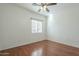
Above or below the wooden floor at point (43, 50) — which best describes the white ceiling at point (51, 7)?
above

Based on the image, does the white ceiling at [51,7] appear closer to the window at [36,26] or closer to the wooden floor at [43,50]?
the window at [36,26]

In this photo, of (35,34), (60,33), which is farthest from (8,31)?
(60,33)

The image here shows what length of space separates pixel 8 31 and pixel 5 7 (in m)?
0.35

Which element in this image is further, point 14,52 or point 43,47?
point 43,47

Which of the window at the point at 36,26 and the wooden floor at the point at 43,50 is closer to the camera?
the wooden floor at the point at 43,50

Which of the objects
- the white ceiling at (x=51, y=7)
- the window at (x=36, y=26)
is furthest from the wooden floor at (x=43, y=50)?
the white ceiling at (x=51, y=7)

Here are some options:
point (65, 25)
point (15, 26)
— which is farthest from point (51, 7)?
point (15, 26)

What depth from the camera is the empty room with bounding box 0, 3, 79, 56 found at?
1155 mm

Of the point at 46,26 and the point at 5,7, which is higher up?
the point at 5,7

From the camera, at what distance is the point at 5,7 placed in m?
1.09

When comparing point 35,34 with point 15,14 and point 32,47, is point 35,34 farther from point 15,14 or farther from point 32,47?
point 15,14

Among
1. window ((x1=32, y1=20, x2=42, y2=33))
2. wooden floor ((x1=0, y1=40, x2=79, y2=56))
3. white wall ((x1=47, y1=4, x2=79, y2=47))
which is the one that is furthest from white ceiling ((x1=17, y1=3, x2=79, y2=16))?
wooden floor ((x1=0, y1=40, x2=79, y2=56))

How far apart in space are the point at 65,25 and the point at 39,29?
0.42 m

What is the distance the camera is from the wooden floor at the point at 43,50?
115 cm
